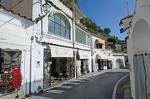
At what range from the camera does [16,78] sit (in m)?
14.6

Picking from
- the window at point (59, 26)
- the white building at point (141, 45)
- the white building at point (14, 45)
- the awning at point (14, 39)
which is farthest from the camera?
the window at point (59, 26)

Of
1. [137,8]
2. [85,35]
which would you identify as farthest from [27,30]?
[85,35]

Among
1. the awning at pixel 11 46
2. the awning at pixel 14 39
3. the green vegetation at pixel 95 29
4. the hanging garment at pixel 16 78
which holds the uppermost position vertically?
the green vegetation at pixel 95 29

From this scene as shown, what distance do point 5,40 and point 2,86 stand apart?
3454mm

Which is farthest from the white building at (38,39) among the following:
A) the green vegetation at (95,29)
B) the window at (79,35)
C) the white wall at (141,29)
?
the green vegetation at (95,29)

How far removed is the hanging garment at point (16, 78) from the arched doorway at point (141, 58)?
8.83m

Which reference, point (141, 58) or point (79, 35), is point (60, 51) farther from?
point (141, 58)

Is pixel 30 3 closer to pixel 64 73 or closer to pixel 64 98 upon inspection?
pixel 64 98

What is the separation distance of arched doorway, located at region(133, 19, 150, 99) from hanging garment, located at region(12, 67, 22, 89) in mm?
8834

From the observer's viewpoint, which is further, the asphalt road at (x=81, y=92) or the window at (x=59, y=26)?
the window at (x=59, y=26)

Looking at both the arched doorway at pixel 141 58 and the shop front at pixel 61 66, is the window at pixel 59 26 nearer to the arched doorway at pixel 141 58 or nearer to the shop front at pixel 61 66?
the shop front at pixel 61 66

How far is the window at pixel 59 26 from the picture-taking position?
901 inches

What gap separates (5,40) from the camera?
12898mm

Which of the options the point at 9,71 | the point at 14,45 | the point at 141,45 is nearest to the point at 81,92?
the point at 9,71
